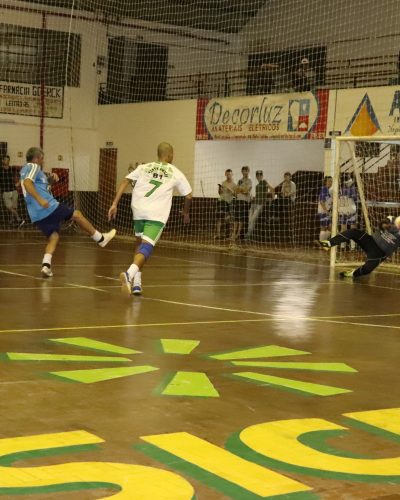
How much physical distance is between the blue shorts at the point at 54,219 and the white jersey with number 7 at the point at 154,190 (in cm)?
213

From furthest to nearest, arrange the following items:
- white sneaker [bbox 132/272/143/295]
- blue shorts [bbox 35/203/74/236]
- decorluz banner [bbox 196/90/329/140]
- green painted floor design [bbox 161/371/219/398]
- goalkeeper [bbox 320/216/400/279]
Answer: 1. decorluz banner [bbox 196/90/329/140]
2. goalkeeper [bbox 320/216/400/279]
3. blue shorts [bbox 35/203/74/236]
4. white sneaker [bbox 132/272/143/295]
5. green painted floor design [bbox 161/371/219/398]

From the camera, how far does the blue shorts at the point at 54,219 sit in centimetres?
1355

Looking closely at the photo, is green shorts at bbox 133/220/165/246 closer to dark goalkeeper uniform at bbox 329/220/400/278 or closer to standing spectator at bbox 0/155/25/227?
dark goalkeeper uniform at bbox 329/220/400/278

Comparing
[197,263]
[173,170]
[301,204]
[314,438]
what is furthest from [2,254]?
[314,438]

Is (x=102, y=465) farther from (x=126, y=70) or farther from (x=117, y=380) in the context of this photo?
(x=126, y=70)

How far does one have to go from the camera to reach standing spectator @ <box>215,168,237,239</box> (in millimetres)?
25078

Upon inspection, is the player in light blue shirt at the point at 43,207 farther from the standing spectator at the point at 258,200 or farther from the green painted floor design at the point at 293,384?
the standing spectator at the point at 258,200

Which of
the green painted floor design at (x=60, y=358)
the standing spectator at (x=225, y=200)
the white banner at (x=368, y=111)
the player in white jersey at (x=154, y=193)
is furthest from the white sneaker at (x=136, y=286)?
the standing spectator at (x=225, y=200)

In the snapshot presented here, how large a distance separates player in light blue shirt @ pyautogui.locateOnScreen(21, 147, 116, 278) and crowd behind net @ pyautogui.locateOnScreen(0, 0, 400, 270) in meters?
10.8

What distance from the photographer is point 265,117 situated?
25266 millimetres

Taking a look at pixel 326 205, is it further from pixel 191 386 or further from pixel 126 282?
pixel 191 386

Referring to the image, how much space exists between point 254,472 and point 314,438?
0.76 m

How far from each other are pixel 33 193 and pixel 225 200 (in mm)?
12782

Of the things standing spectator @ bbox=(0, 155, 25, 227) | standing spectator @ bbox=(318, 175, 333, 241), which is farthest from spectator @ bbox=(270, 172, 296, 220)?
standing spectator @ bbox=(0, 155, 25, 227)
